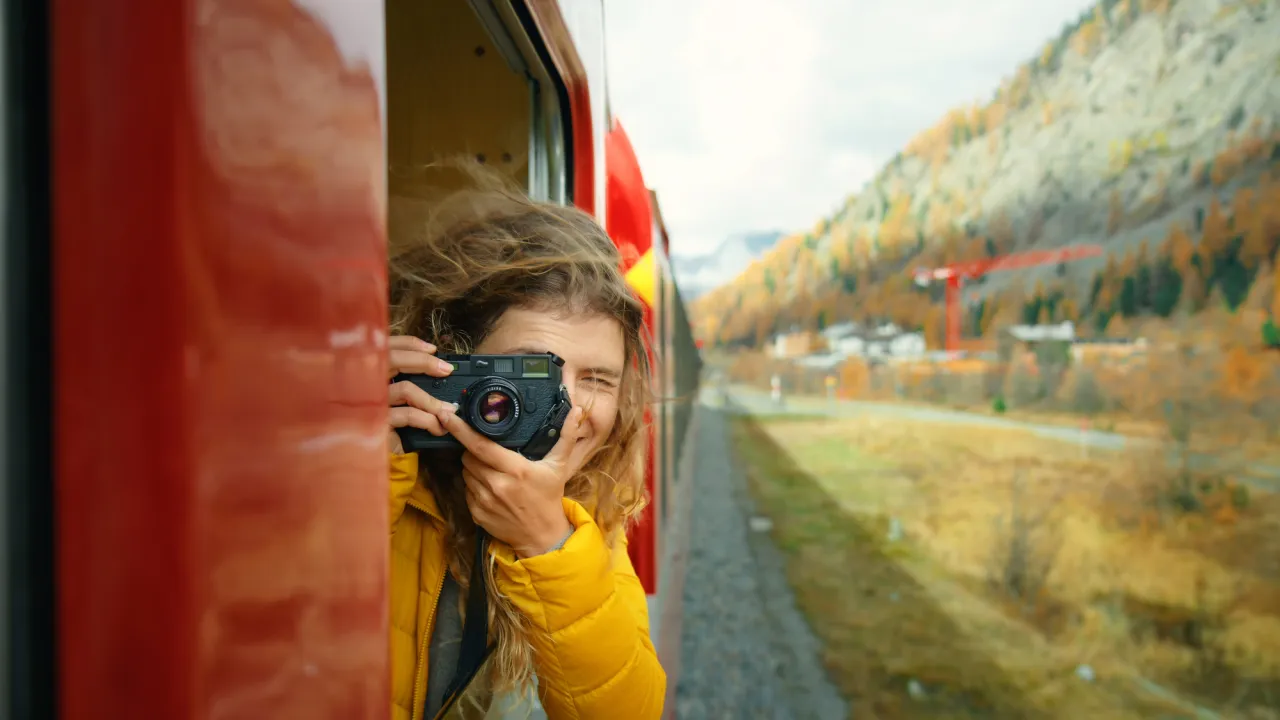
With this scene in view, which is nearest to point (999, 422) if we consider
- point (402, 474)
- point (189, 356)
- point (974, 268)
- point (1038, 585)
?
point (1038, 585)

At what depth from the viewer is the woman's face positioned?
47.6 inches

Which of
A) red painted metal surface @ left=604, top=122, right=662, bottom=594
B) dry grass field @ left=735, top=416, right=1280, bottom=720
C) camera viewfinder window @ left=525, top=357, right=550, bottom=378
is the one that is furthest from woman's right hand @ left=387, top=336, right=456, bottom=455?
dry grass field @ left=735, top=416, right=1280, bottom=720

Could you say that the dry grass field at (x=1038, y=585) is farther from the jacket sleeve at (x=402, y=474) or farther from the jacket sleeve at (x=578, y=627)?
the jacket sleeve at (x=402, y=474)

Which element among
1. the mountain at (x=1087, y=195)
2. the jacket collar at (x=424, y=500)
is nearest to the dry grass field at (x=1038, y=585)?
the jacket collar at (x=424, y=500)

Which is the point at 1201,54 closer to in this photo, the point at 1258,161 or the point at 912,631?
the point at 1258,161

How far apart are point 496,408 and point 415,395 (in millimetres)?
105

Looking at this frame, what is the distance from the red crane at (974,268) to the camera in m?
43.5

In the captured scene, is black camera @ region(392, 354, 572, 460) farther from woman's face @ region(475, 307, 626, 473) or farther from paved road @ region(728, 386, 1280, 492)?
paved road @ region(728, 386, 1280, 492)

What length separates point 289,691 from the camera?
55 cm

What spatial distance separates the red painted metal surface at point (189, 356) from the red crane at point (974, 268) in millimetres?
45721

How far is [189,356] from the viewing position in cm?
45

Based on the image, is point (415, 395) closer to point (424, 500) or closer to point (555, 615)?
point (424, 500)

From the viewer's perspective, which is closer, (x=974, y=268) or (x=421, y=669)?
(x=421, y=669)

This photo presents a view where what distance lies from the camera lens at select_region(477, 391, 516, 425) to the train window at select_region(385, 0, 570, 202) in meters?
0.94
